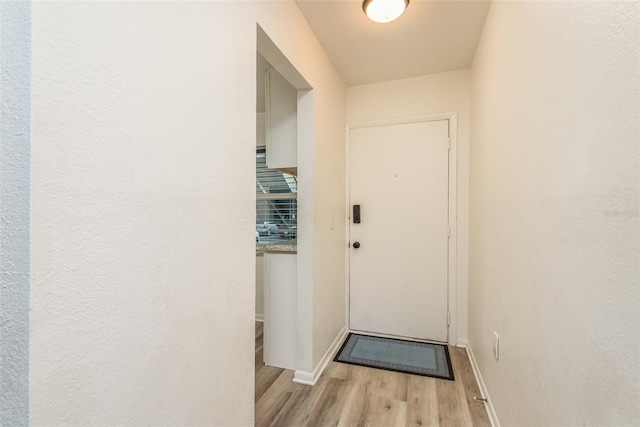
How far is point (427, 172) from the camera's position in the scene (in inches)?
102

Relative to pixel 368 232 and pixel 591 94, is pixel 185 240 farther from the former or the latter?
pixel 368 232

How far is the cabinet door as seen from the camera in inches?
85.2

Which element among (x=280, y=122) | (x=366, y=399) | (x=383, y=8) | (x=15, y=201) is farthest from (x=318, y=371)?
(x=383, y=8)

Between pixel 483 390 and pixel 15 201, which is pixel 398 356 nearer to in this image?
pixel 483 390

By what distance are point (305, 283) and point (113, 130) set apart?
154cm

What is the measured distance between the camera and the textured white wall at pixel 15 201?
0.53 metres

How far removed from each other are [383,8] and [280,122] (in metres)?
1.01

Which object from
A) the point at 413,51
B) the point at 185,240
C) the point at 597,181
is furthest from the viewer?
the point at 413,51

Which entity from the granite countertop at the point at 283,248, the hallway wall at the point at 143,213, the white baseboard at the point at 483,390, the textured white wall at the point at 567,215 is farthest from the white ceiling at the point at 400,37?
the white baseboard at the point at 483,390

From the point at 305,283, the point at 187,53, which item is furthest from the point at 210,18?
the point at 305,283

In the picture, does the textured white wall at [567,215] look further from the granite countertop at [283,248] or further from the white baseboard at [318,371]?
the granite countertop at [283,248]

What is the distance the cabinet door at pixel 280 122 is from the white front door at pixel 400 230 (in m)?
0.81

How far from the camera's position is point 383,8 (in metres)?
1.63

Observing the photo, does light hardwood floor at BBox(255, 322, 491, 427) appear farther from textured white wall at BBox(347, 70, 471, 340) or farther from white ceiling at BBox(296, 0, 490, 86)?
white ceiling at BBox(296, 0, 490, 86)
